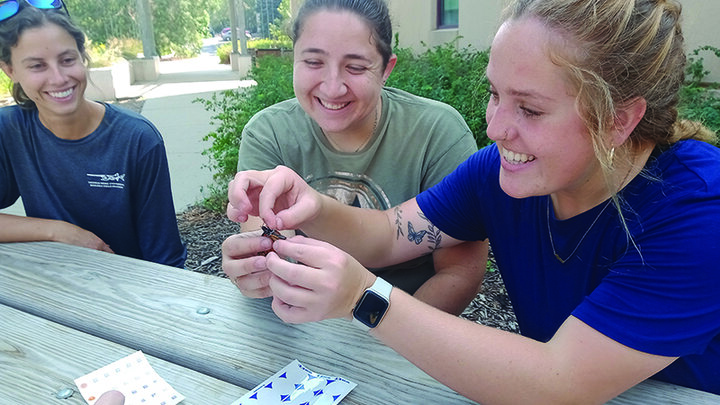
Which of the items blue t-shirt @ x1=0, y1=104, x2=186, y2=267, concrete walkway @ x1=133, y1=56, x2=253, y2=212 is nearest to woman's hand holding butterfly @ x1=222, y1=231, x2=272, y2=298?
blue t-shirt @ x1=0, y1=104, x2=186, y2=267

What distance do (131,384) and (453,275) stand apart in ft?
4.00

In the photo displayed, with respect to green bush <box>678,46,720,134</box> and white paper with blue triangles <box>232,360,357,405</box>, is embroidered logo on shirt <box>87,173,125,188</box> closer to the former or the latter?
white paper with blue triangles <box>232,360,357,405</box>

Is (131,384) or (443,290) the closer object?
(131,384)

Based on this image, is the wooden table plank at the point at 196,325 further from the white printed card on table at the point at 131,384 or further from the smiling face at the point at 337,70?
the smiling face at the point at 337,70

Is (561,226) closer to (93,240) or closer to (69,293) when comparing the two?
(69,293)

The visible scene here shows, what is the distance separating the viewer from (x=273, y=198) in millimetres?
1608

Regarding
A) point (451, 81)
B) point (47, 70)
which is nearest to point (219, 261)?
point (47, 70)

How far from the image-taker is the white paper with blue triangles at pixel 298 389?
3.98ft

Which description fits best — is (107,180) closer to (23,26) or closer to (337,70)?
(23,26)

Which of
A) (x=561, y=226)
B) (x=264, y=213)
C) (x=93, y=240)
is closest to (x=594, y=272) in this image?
(x=561, y=226)

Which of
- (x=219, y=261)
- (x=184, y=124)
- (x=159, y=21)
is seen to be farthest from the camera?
(x=159, y=21)

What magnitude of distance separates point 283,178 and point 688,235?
1.05 m

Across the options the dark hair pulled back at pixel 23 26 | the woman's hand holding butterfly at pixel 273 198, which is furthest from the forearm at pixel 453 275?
the dark hair pulled back at pixel 23 26

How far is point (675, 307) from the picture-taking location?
1099mm
